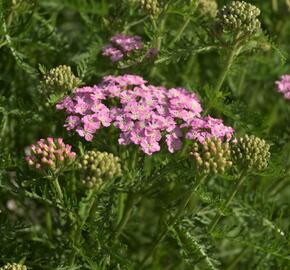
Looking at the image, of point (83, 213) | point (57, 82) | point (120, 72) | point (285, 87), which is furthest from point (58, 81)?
point (285, 87)

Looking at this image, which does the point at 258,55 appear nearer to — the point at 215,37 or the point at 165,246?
the point at 215,37

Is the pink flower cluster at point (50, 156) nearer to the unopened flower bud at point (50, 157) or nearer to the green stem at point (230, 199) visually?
the unopened flower bud at point (50, 157)

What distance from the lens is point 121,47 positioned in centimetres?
365

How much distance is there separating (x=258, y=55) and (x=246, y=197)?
114 centimetres

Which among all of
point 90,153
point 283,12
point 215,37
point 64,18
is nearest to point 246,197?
point 215,37

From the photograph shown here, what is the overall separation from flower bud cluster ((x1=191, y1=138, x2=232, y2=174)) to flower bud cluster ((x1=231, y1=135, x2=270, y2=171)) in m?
0.12

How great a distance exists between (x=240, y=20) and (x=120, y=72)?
37.2 inches

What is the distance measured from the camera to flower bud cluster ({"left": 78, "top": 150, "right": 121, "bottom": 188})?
8.65 feet

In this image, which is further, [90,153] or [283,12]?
[283,12]

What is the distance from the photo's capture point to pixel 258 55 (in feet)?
13.8

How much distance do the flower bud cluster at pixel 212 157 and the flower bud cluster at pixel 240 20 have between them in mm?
691

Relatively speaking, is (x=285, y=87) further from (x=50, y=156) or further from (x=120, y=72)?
(x=50, y=156)

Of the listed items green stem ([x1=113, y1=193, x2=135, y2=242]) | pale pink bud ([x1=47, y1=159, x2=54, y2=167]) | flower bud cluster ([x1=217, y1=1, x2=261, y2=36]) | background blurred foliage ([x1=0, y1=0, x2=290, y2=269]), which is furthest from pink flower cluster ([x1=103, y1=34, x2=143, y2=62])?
pale pink bud ([x1=47, y1=159, x2=54, y2=167])

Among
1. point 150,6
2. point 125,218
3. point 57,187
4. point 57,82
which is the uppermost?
point 150,6
